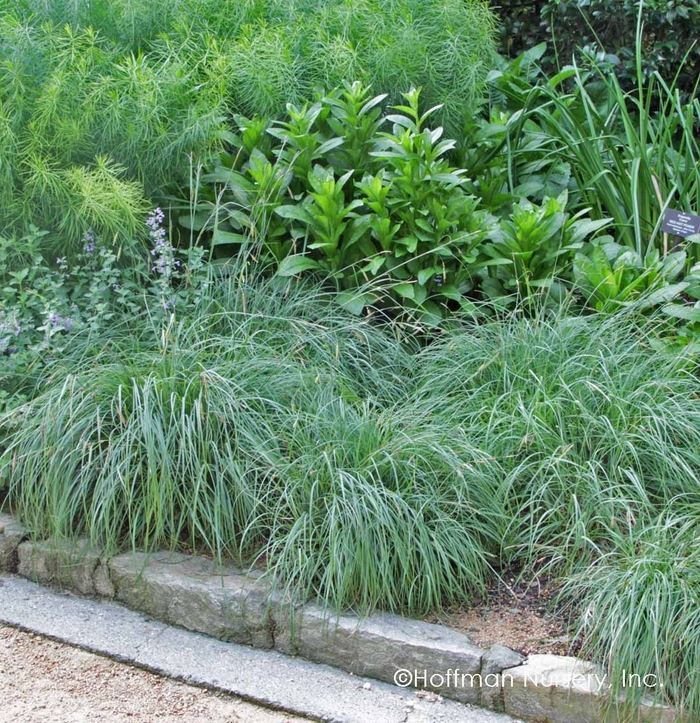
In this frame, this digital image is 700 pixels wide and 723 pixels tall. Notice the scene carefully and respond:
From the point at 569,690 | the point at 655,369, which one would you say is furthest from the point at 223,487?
the point at 655,369

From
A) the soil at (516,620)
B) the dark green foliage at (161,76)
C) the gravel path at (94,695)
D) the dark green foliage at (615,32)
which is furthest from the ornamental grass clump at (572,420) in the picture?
the dark green foliage at (615,32)

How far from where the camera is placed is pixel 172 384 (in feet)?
11.4

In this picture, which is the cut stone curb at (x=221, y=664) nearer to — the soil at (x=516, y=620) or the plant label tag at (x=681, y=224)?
the soil at (x=516, y=620)

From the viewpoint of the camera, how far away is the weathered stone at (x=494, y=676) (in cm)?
292

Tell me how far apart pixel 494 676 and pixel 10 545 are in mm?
1867

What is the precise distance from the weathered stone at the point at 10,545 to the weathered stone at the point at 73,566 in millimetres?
105

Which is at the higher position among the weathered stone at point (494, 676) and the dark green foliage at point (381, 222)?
the dark green foliage at point (381, 222)

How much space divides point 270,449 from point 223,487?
21 centimetres

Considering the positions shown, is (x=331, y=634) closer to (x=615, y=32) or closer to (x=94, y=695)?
(x=94, y=695)

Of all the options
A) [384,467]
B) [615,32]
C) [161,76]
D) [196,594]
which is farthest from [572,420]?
[615,32]

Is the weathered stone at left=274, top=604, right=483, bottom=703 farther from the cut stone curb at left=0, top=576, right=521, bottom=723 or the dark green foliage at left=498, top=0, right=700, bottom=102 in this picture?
the dark green foliage at left=498, top=0, right=700, bottom=102

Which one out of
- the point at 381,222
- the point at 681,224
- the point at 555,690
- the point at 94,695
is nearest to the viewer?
the point at 555,690

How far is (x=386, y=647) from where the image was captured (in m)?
3.02

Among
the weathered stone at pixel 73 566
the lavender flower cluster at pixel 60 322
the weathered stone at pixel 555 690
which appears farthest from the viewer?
the lavender flower cluster at pixel 60 322
